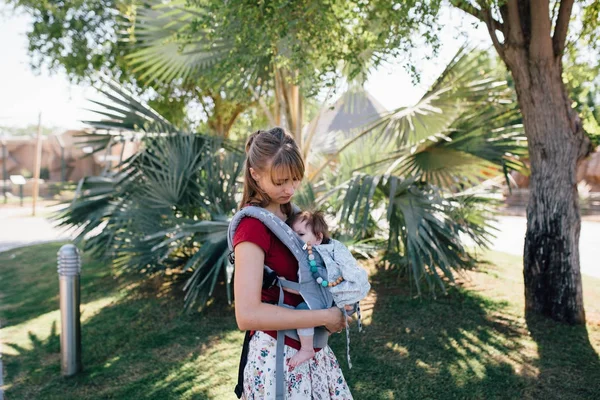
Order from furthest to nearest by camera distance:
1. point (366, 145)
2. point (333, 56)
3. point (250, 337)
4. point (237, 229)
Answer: point (366, 145) < point (333, 56) < point (250, 337) < point (237, 229)

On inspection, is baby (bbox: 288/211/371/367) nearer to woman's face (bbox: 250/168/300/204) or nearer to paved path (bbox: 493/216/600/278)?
woman's face (bbox: 250/168/300/204)

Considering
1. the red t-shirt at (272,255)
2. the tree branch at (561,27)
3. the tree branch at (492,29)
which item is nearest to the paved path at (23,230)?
the tree branch at (492,29)

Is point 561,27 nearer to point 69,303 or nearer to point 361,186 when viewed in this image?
point 361,186

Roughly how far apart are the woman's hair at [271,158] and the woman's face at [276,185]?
0.04 feet

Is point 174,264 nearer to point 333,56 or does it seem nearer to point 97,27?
point 333,56

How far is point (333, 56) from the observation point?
5367 mm

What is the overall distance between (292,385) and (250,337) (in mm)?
220

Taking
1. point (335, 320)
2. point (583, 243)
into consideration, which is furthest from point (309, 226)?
point (583, 243)

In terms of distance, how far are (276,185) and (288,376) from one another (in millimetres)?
607

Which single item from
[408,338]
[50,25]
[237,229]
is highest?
[50,25]

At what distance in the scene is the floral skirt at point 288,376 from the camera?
185 centimetres

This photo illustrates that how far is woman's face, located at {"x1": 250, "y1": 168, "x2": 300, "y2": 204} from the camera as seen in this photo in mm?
1832

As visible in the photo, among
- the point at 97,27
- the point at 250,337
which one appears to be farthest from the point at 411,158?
the point at 97,27

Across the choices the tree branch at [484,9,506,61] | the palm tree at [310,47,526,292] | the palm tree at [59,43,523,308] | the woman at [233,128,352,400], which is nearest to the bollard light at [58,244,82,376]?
the palm tree at [59,43,523,308]
